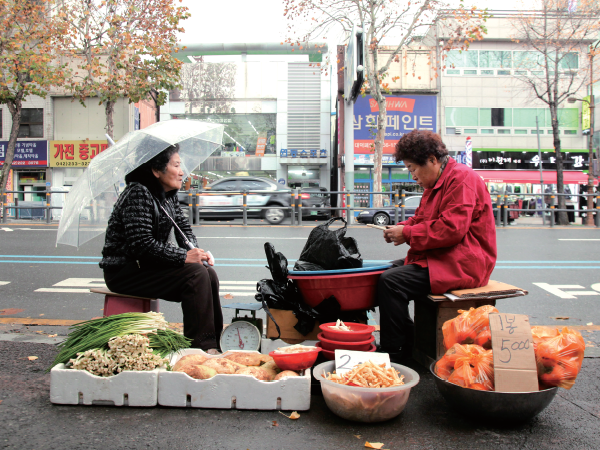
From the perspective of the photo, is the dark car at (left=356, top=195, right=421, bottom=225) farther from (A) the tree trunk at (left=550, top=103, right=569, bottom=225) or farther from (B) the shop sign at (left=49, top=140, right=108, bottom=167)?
(B) the shop sign at (left=49, top=140, right=108, bottom=167)

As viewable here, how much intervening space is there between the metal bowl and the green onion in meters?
1.62

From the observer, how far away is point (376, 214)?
17.0 meters

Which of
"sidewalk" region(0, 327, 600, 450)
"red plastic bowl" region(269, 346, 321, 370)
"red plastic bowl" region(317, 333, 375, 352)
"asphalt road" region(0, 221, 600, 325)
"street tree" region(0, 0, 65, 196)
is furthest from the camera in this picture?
"street tree" region(0, 0, 65, 196)

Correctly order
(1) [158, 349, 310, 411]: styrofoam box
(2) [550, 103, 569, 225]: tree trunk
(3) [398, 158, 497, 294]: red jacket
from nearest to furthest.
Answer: (1) [158, 349, 310, 411]: styrofoam box → (3) [398, 158, 497, 294]: red jacket → (2) [550, 103, 569, 225]: tree trunk

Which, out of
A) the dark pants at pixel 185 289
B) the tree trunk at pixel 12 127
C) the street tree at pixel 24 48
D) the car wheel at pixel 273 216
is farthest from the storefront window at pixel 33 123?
the dark pants at pixel 185 289

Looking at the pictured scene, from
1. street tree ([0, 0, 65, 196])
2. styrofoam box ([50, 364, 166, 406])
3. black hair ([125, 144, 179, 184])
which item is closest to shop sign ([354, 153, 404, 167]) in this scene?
street tree ([0, 0, 65, 196])

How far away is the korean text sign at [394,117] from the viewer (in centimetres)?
2817

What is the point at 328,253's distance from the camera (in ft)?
11.2

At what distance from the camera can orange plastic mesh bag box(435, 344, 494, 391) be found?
2.42 m

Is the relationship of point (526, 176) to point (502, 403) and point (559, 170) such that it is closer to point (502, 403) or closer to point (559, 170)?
point (559, 170)

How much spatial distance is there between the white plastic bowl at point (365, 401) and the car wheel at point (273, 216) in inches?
542

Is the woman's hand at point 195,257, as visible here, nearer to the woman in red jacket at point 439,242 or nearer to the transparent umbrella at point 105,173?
the transparent umbrella at point 105,173

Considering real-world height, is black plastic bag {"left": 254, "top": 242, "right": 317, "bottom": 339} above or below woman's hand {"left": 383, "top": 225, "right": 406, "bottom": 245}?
below

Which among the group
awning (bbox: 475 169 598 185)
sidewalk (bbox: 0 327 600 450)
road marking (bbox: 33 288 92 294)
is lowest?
sidewalk (bbox: 0 327 600 450)
